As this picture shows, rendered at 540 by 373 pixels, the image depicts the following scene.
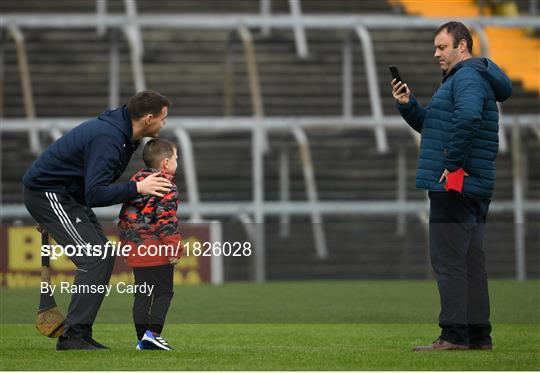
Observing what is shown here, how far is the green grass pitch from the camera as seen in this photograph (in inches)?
301

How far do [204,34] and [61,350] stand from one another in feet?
45.9

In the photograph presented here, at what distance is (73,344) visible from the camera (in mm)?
8258

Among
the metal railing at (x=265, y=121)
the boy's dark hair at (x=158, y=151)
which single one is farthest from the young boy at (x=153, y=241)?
the metal railing at (x=265, y=121)

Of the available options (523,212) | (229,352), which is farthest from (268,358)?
(523,212)

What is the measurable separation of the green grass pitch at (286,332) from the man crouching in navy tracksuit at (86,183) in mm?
207

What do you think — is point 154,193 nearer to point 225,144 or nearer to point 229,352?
point 229,352

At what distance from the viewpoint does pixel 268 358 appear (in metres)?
7.92

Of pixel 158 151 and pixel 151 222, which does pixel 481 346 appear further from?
pixel 158 151

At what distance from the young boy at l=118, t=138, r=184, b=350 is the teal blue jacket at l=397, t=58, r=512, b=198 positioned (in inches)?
52.0

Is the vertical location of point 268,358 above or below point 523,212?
below

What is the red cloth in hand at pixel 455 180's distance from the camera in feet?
26.9

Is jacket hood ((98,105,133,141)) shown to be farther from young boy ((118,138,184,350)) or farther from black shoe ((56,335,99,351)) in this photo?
black shoe ((56,335,99,351))

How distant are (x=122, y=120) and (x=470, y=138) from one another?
5.87 ft

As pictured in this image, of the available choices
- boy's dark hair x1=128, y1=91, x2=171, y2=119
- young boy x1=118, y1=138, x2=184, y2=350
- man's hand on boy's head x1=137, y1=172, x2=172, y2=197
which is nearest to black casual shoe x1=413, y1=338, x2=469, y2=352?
young boy x1=118, y1=138, x2=184, y2=350
